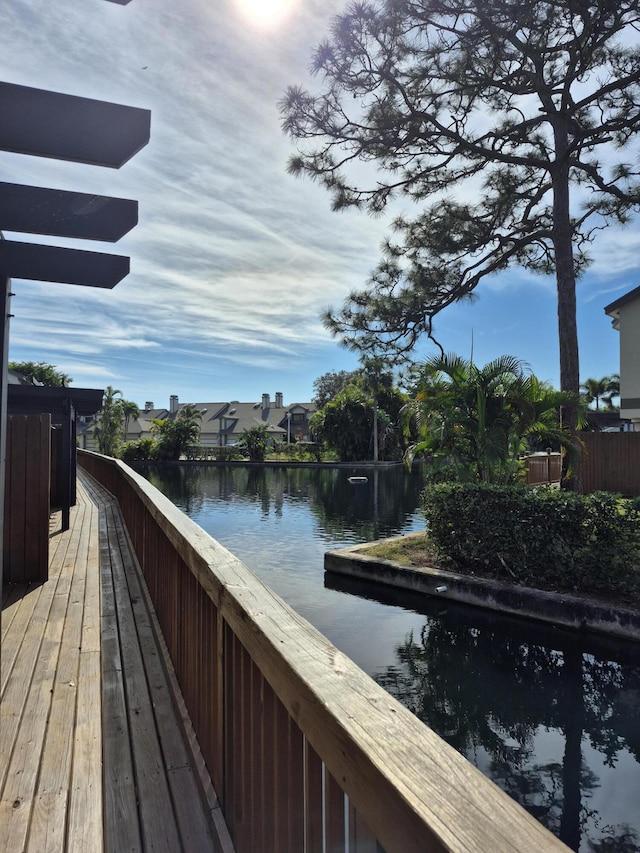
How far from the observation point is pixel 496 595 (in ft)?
22.2

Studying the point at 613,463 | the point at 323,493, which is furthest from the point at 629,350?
the point at 323,493

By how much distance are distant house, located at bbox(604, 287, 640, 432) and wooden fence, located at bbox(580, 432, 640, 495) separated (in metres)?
2.93

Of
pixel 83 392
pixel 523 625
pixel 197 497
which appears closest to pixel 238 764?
pixel 523 625

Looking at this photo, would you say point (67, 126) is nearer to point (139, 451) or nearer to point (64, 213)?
point (64, 213)

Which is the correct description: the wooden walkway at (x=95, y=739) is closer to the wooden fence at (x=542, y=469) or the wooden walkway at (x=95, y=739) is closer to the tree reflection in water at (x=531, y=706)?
the tree reflection in water at (x=531, y=706)

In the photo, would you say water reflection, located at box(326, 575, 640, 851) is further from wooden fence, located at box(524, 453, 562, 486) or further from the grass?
wooden fence, located at box(524, 453, 562, 486)

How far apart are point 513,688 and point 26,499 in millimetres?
4588

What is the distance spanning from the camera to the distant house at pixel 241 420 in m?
61.1

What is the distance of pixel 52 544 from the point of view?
6402mm

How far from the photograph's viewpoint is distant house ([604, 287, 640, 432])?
52.7 feet

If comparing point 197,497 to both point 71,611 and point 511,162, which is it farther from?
point 71,611

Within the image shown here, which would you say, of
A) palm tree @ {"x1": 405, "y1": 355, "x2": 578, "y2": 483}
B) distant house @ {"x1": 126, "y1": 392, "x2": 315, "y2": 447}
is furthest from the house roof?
palm tree @ {"x1": 405, "y1": 355, "x2": 578, "y2": 483}

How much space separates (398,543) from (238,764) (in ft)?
26.6

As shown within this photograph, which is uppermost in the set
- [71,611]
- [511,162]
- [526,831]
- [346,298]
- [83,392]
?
[511,162]
